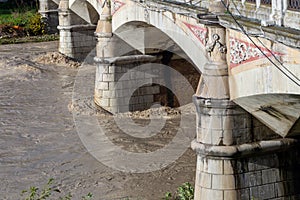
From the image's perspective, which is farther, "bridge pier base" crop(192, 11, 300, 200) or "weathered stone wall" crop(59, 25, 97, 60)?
"weathered stone wall" crop(59, 25, 97, 60)

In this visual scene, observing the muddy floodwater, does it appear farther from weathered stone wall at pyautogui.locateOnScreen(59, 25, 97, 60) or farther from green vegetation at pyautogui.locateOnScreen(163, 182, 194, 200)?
weathered stone wall at pyautogui.locateOnScreen(59, 25, 97, 60)

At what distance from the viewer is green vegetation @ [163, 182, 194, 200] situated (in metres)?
13.7

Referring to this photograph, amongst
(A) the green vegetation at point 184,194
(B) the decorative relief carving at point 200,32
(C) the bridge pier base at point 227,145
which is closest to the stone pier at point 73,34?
(B) the decorative relief carving at point 200,32

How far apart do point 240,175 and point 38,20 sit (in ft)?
89.0

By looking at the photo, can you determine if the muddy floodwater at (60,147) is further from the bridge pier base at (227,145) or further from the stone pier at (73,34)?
the stone pier at (73,34)

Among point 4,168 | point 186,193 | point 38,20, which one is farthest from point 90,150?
point 38,20

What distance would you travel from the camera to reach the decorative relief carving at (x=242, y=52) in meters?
10.6

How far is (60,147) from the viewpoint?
727 inches

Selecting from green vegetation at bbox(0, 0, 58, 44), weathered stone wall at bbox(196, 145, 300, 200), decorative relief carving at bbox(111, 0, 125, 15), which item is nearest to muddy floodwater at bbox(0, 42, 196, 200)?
weathered stone wall at bbox(196, 145, 300, 200)

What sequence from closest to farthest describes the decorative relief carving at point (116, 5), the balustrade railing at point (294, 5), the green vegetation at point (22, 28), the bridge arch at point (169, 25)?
the balustrade railing at point (294, 5) < the bridge arch at point (169, 25) < the decorative relief carving at point (116, 5) < the green vegetation at point (22, 28)

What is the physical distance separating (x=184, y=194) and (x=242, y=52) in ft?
11.1

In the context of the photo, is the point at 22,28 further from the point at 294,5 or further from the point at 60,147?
the point at 294,5

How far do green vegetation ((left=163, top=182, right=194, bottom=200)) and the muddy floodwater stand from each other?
1.50ft

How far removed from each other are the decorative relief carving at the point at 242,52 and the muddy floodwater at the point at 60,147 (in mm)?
3877
